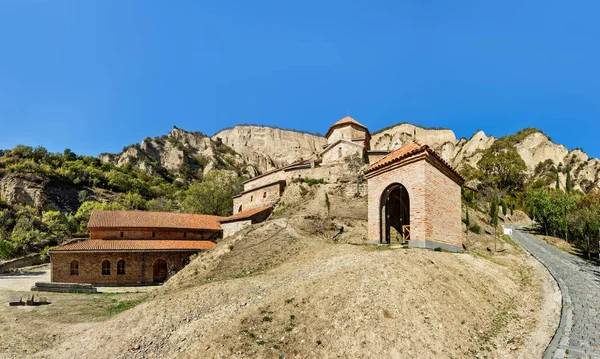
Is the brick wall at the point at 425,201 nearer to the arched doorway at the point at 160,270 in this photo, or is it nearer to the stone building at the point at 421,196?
the stone building at the point at 421,196

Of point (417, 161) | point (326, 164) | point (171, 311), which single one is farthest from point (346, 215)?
point (171, 311)

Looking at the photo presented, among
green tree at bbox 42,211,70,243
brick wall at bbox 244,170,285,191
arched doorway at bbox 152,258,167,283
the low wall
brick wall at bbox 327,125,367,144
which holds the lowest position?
the low wall

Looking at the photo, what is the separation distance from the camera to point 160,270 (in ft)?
87.6

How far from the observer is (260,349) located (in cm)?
720

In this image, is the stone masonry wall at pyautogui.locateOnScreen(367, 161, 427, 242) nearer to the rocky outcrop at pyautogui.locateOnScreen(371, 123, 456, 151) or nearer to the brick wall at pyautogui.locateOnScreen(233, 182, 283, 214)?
the brick wall at pyautogui.locateOnScreen(233, 182, 283, 214)

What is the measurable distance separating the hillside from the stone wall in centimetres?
1249

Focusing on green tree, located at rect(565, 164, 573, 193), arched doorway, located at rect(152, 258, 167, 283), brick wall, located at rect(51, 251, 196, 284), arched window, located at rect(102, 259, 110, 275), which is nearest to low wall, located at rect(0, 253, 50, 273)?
brick wall, located at rect(51, 251, 196, 284)

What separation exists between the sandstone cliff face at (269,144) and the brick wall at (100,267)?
8212cm

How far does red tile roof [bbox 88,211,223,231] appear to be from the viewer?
28403mm

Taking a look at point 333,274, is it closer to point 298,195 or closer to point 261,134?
point 298,195

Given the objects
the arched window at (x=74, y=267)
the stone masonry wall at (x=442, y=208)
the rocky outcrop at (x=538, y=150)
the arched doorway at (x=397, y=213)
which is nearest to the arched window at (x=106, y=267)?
the arched window at (x=74, y=267)

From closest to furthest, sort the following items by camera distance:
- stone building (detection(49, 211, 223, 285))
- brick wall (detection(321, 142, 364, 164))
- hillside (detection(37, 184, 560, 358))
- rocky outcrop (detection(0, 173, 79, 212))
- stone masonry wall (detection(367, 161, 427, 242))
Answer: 1. hillside (detection(37, 184, 560, 358))
2. stone masonry wall (detection(367, 161, 427, 242))
3. stone building (detection(49, 211, 223, 285))
4. brick wall (detection(321, 142, 364, 164))
5. rocky outcrop (detection(0, 173, 79, 212))

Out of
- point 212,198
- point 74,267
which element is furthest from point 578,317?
point 212,198

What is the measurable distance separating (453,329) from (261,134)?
111 metres
